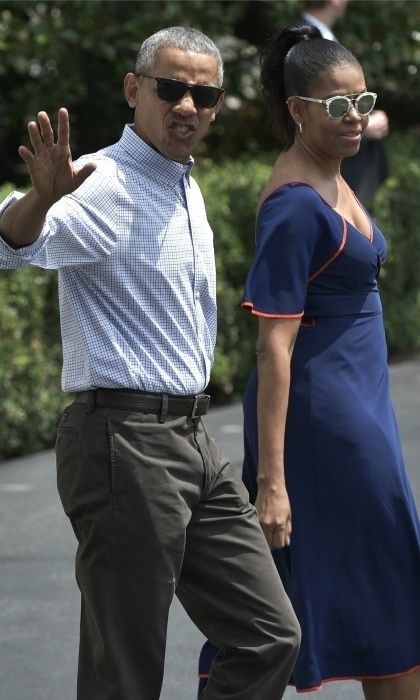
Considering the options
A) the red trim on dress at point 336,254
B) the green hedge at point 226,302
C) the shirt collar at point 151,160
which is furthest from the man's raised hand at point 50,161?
the green hedge at point 226,302

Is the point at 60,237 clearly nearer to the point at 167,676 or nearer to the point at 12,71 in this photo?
the point at 167,676

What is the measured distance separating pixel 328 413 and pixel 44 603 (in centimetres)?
217

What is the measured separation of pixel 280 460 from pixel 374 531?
33 centimetres

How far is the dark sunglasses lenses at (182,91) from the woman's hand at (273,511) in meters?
0.91

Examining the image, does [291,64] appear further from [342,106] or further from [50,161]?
[50,161]

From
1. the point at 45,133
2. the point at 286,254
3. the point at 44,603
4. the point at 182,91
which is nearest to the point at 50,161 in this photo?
the point at 45,133

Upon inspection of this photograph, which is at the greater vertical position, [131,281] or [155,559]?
[131,281]

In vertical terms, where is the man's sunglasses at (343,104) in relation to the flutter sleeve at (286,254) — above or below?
above

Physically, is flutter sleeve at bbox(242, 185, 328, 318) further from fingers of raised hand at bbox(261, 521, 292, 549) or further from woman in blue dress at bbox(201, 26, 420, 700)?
fingers of raised hand at bbox(261, 521, 292, 549)

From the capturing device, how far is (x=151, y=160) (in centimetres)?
324

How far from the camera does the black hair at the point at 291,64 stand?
143 inches

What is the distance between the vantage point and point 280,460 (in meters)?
3.54

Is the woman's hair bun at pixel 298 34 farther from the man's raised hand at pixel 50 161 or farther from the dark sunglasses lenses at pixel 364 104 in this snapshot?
the man's raised hand at pixel 50 161

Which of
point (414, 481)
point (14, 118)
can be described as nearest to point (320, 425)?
point (414, 481)
